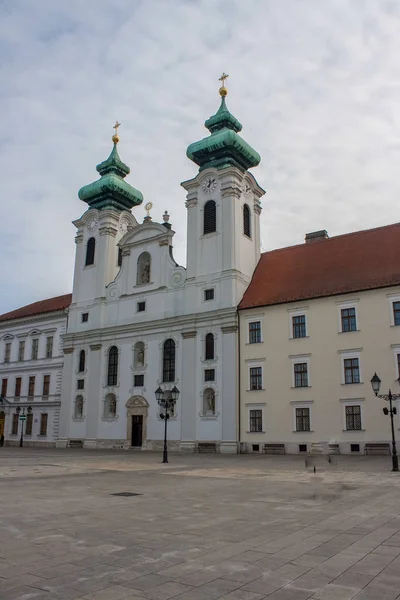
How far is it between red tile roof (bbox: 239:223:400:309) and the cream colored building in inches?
3.1

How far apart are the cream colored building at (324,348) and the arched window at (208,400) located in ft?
8.08

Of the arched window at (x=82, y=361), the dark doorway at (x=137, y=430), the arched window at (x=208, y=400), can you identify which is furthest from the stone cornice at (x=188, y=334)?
the arched window at (x=82, y=361)

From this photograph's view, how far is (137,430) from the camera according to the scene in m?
39.8

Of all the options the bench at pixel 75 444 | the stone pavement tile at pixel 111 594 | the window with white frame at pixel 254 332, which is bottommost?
the stone pavement tile at pixel 111 594

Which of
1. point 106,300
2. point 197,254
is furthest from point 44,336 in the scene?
point 197,254

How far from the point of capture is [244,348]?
35.5 m

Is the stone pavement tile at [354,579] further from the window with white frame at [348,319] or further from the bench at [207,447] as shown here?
the bench at [207,447]

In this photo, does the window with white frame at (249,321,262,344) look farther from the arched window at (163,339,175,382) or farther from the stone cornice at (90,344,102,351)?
the stone cornice at (90,344,102,351)

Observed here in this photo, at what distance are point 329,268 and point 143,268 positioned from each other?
623 inches

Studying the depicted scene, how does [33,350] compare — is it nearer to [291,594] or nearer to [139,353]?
[139,353]

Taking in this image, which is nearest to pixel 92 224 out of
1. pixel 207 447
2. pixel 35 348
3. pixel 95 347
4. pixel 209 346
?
pixel 95 347

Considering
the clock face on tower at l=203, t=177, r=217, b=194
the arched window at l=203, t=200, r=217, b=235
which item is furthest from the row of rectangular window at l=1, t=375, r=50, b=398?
the clock face on tower at l=203, t=177, r=217, b=194

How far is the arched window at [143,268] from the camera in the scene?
43.1 m

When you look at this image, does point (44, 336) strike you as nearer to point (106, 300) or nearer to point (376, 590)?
point (106, 300)
